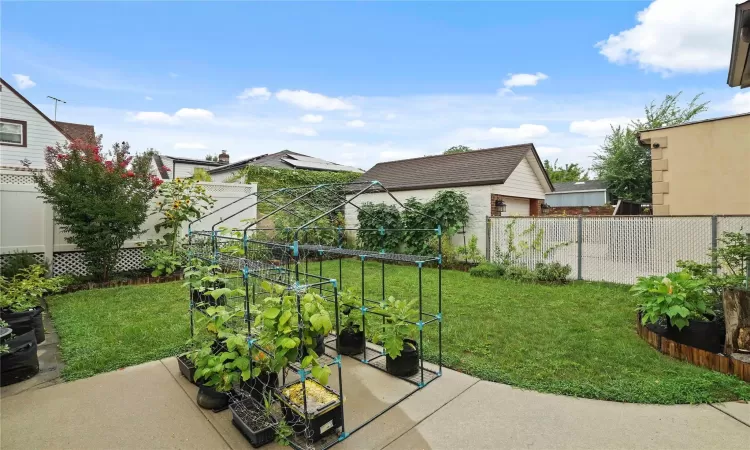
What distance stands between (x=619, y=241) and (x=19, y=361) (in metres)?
9.19

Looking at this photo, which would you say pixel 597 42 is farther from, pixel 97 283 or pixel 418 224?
pixel 97 283

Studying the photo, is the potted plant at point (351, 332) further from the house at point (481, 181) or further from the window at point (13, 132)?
Answer: the window at point (13, 132)

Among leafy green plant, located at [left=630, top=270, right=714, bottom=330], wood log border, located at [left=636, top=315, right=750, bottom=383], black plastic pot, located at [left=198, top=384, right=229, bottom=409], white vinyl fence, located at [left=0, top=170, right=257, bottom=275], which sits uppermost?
white vinyl fence, located at [left=0, top=170, right=257, bottom=275]

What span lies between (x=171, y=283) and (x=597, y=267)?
9.23 meters

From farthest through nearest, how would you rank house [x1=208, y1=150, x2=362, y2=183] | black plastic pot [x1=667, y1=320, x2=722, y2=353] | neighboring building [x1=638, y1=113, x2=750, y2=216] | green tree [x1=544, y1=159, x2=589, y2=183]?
1. green tree [x1=544, y1=159, x2=589, y2=183]
2. house [x1=208, y1=150, x2=362, y2=183]
3. neighboring building [x1=638, y1=113, x2=750, y2=216]
4. black plastic pot [x1=667, y1=320, x2=722, y2=353]

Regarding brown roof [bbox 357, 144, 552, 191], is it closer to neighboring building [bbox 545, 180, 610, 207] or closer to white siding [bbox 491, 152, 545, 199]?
white siding [bbox 491, 152, 545, 199]

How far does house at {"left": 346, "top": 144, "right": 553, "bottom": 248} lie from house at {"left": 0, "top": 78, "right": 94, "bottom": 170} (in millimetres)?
10086

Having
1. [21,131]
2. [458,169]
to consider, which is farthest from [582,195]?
[21,131]

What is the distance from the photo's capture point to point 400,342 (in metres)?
2.96

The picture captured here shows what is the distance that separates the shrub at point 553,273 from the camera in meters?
7.07

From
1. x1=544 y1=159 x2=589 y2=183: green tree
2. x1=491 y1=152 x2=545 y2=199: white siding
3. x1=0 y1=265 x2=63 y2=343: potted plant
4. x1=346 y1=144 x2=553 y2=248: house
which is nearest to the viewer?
x1=0 y1=265 x2=63 y2=343: potted plant

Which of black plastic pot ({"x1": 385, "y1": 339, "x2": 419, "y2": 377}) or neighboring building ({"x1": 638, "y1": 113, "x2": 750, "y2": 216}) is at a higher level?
neighboring building ({"x1": 638, "y1": 113, "x2": 750, "y2": 216})

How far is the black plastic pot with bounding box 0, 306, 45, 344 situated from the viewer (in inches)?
142

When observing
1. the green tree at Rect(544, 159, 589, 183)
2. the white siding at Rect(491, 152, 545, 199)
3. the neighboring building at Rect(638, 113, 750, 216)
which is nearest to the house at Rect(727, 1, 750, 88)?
the neighboring building at Rect(638, 113, 750, 216)
